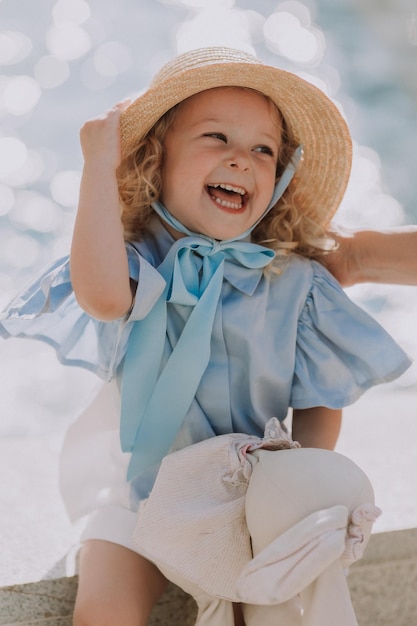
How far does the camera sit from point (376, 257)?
1708mm

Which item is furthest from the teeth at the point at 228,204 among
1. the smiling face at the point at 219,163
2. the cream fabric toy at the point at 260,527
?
the cream fabric toy at the point at 260,527

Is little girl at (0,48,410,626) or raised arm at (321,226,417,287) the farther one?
raised arm at (321,226,417,287)

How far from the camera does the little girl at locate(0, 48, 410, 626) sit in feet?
5.04

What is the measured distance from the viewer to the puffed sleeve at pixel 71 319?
1505 millimetres

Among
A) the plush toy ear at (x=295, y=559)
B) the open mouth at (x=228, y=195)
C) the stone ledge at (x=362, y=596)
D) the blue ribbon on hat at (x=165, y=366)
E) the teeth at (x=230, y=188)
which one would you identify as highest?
the teeth at (x=230, y=188)

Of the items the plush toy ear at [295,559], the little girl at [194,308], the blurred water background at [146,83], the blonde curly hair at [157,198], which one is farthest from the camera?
the blurred water background at [146,83]

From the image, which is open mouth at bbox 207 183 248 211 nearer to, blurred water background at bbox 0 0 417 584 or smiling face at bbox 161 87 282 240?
smiling face at bbox 161 87 282 240

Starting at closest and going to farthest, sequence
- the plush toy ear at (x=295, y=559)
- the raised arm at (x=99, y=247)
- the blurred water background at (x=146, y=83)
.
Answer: the plush toy ear at (x=295, y=559), the raised arm at (x=99, y=247), the blurred water background at (x=146, y=83)

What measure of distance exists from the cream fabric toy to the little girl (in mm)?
77

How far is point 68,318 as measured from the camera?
5.43 ft

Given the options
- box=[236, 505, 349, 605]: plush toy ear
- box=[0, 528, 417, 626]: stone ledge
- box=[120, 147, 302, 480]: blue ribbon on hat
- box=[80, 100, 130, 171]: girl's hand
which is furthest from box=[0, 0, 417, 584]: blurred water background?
box=[236, 505, 349, 605]: plush toy ear

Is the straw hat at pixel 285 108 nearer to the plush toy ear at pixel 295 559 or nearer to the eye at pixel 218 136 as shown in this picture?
the eye at pixel 218 136

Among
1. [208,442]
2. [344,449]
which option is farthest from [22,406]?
[208,442]

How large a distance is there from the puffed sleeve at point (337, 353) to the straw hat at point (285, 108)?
20 cm
